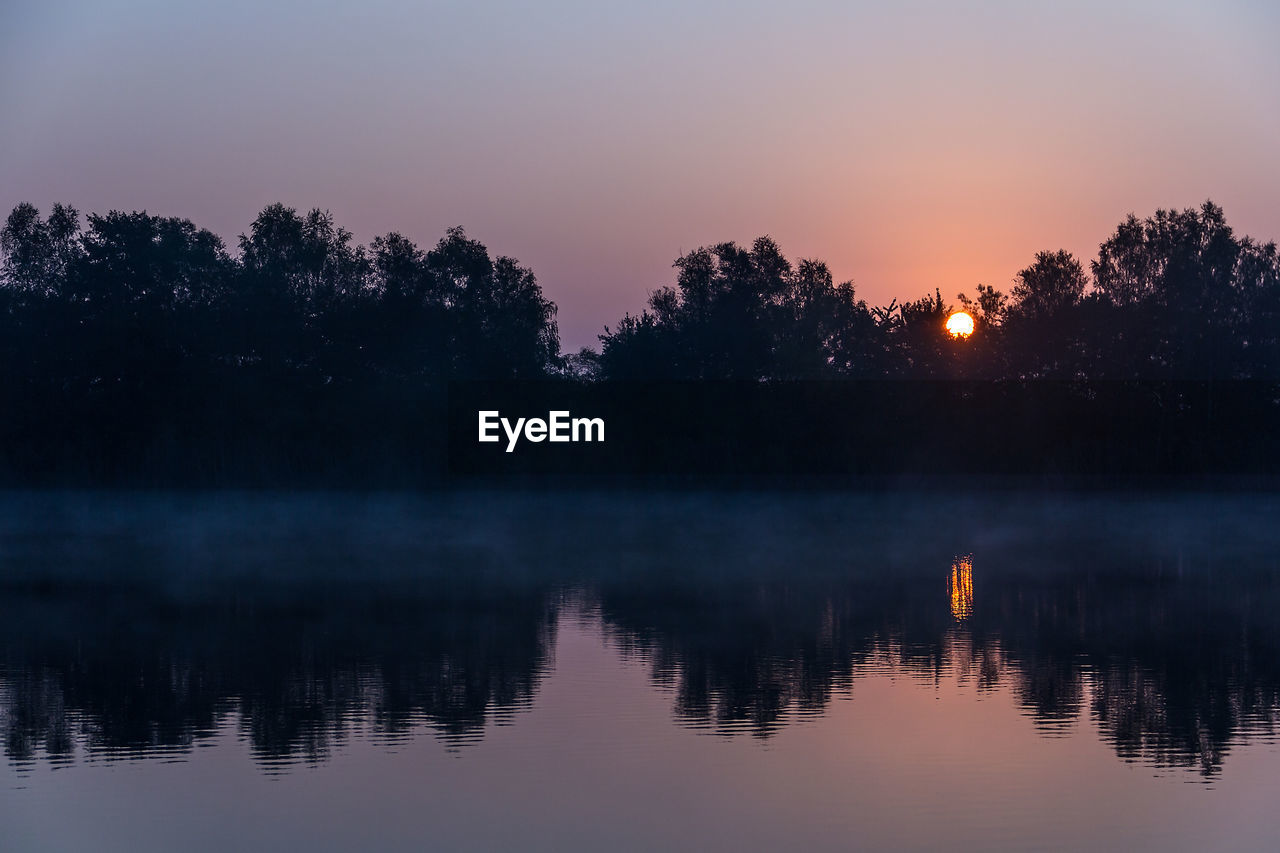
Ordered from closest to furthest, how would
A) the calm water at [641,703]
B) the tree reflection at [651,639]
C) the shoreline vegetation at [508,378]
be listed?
the calm water at [641,703] < the tree reflection at [651,639] < the shoreline vegetation at [508,378]

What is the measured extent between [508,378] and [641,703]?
A: 199 ft

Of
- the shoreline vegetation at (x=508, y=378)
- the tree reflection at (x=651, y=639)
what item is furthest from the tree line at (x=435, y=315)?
the tree reflection at (x=651, y=639)

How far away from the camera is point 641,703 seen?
42.5ft

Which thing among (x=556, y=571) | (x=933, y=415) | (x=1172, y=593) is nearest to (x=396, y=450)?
(x=933, y=415)

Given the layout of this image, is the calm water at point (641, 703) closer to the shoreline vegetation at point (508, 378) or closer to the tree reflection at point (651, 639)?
the tree reflection at point (651, 639)

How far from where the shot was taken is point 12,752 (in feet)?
36.2

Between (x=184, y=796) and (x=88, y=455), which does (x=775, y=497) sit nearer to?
(x=88, y=455)

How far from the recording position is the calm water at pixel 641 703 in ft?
30.3

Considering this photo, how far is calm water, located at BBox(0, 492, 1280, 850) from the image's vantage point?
30.3 feet

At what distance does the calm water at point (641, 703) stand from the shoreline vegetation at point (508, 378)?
3947 cm

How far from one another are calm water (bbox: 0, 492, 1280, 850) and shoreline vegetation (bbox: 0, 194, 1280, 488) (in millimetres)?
39466

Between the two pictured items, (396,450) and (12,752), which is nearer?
(12,752)

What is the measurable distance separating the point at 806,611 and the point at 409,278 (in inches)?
2298

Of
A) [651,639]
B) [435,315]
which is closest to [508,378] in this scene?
[435,315]
